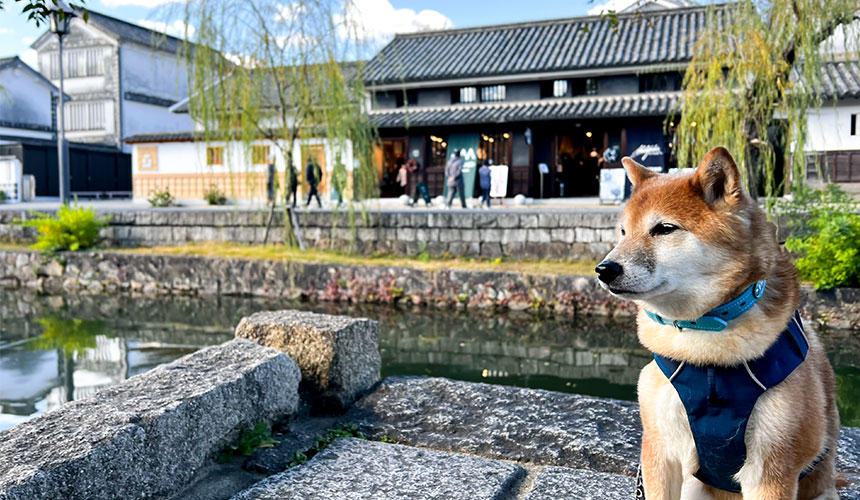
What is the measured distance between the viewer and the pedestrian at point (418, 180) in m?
21.5

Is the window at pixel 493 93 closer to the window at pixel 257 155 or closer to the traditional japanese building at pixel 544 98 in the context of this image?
the traditional japanese building at pixel 544 98

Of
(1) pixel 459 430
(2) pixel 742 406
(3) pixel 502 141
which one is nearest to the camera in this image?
(2) pixel 742 406

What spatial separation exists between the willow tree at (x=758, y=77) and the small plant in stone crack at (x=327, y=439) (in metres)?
6.44

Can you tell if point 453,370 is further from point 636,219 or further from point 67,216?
point 67,216

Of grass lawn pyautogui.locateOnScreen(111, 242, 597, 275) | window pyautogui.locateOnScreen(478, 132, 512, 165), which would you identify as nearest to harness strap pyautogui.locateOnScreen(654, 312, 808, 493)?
grass lawn pyautogui.locateOnScreen(111, 242, 597, 275)

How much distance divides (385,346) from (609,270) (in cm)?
666

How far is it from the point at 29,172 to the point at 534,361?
96.9ft

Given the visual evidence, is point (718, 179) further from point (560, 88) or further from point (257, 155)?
point (560, 88)

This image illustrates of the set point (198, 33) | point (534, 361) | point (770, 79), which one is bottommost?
point (534, 361)

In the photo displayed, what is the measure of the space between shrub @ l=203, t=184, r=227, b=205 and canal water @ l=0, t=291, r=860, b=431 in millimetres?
13118

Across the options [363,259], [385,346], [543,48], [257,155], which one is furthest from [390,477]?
[543,48]

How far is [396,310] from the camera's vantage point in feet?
34.8

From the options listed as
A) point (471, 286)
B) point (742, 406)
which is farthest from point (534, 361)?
point (742, 406)

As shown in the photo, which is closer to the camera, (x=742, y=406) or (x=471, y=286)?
(x=742, y=406)
